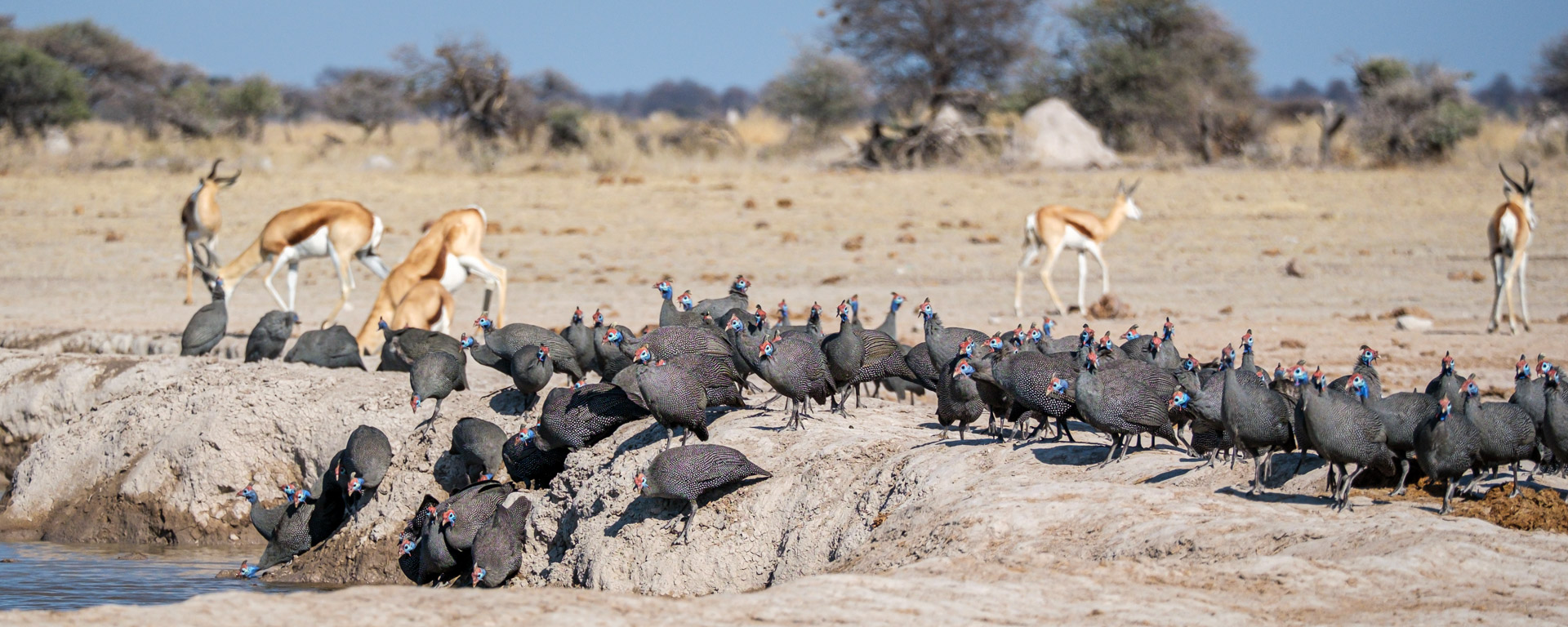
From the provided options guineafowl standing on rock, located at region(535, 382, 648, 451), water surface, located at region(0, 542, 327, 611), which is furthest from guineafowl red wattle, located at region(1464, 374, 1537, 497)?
water surface, located at region(0, 542, 327, 611)

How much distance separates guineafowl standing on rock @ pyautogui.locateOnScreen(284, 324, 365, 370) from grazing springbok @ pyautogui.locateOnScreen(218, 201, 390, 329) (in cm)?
360

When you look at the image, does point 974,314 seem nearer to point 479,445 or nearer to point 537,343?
point 537,343

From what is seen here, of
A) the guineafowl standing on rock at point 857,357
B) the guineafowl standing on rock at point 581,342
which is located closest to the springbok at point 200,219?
the guineafowl standing on rock at point 581,342

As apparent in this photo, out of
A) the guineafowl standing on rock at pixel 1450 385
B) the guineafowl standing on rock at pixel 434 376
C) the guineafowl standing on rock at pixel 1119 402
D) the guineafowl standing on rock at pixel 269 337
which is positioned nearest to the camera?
the guineafowl standing on rock at pixel 1119 402

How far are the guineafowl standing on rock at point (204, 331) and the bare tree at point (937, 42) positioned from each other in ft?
70.2

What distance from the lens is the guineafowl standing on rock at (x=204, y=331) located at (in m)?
10.9

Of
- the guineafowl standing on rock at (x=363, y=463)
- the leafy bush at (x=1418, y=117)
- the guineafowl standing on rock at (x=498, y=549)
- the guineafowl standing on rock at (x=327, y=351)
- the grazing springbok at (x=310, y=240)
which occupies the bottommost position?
the guineafowl standing on rock at (x=498, y=549)

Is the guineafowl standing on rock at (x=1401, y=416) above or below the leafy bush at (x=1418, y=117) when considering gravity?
below

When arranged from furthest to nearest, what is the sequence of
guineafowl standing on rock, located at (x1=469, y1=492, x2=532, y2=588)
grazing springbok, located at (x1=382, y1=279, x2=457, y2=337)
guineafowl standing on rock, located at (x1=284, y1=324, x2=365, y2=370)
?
grazing springbok, located at (x1=382, y1=279, x2=457, y2=337), guineafowl standing on rock, located at (x1=284, y1=324, x2=365, y2=370), guineafowl standing on rock, located at (x1=469, y1=492, x2=532, y2=588)

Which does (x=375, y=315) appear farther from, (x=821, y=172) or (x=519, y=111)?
(x=519, y=111)

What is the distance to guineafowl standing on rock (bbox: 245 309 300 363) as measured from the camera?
10836mm

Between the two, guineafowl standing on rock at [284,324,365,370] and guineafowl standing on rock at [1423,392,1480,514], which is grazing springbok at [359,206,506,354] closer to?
guineafowl standing on rock at [284,324,365,370]

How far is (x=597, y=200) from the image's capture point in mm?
21625

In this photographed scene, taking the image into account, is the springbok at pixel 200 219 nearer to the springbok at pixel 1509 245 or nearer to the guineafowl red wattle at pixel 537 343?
the guineafowl red wattle at pixel 537 343
